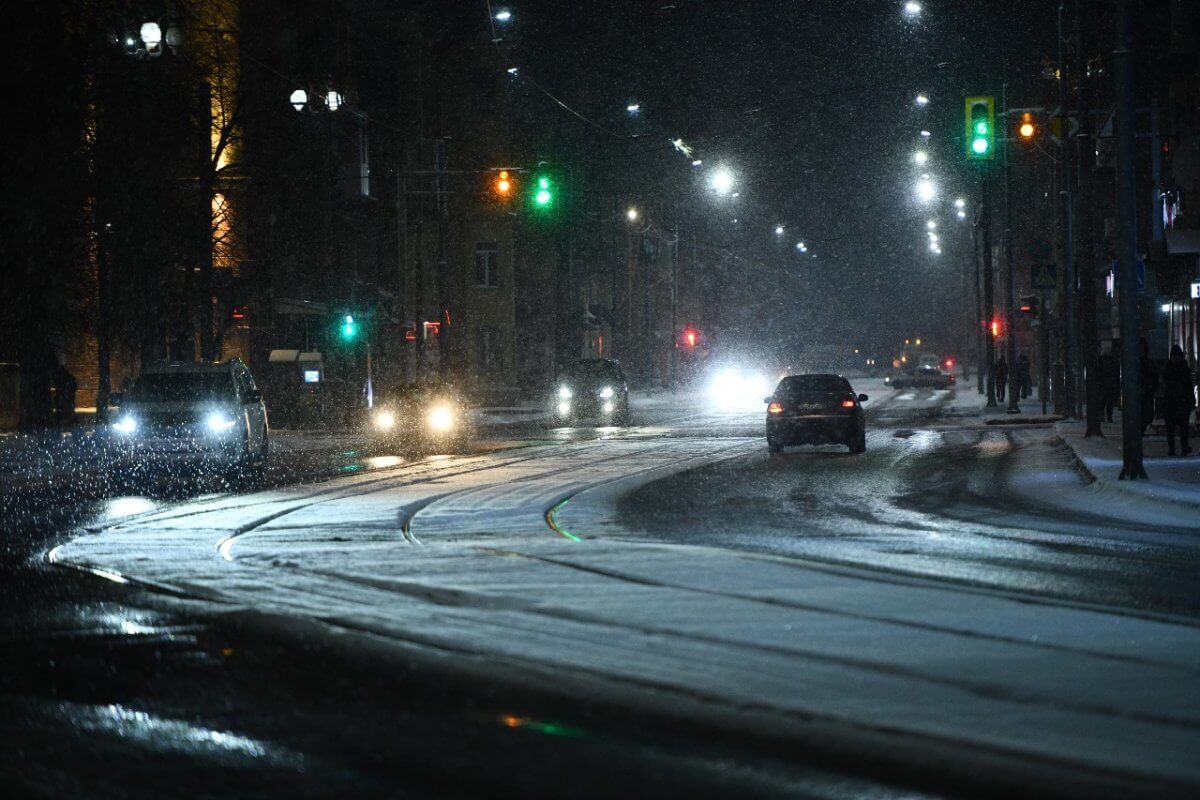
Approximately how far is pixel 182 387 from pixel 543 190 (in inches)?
531

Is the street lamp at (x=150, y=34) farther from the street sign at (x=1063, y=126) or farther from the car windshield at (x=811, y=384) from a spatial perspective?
the street sign at (x=1063, y=126)

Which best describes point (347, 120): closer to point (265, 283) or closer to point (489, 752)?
point (265, 283)

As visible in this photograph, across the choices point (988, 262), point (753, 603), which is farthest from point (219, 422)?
point (988, 262)

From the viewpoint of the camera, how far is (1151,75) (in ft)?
157

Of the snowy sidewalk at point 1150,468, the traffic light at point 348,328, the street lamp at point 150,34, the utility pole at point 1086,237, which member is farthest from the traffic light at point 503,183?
the snowy sidewalk at point 1150,468

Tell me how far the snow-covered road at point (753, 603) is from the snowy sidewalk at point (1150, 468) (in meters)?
0.91

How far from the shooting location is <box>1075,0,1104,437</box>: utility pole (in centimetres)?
3009

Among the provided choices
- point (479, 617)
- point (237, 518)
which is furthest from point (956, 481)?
point (479, 617)

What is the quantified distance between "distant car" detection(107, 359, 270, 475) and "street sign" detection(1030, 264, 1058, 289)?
70.5 feet

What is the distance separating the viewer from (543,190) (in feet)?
126

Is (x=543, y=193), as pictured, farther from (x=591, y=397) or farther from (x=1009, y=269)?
(x=1009, y=269)

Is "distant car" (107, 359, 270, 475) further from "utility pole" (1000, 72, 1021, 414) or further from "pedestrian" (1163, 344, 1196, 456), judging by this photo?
"utility pole" (1000, 72, 1021, 414)

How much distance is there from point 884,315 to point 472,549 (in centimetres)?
16592

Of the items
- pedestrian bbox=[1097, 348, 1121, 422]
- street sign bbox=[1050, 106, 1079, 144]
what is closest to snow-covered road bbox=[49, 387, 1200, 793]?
street sign bbox=[1050, 106, 1079, 144]
